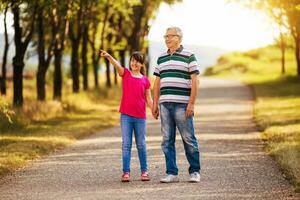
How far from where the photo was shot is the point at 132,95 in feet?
39.7

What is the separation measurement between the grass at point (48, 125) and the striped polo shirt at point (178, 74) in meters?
3.24

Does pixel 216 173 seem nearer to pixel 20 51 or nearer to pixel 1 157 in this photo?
pixel 1 157

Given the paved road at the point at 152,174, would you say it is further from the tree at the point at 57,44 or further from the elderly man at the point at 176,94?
the tree at the point at 57,44

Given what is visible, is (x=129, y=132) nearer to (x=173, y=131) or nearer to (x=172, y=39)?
(x=173, y=131)

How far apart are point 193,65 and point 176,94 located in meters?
0.49

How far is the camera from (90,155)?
15.8 meters

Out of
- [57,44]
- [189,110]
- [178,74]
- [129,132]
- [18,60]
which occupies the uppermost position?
[57,44]

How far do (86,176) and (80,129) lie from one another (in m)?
9.44

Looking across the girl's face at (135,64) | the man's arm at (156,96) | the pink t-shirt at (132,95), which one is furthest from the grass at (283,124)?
the girl's face at (135,64)

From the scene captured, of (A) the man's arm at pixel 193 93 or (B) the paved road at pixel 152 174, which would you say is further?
(A) the man's arm at pixel 193 93

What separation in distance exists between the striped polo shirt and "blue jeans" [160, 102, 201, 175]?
0.42 feet

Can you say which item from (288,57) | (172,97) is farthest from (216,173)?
(288,57)

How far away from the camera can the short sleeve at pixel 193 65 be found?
1149 cm

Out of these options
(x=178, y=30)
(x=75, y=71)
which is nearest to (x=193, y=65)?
(x=178, y=30)
